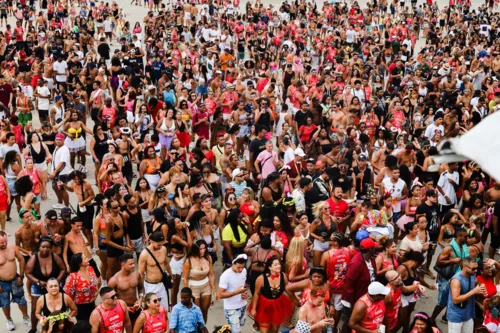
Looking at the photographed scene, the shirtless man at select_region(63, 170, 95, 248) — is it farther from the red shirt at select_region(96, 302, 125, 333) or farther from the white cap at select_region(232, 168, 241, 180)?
the red shirt at select_region(96, 302, 125, 333)

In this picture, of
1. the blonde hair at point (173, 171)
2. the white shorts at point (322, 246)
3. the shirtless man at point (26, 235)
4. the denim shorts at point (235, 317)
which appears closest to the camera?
the denim shorts at point (235, 317)

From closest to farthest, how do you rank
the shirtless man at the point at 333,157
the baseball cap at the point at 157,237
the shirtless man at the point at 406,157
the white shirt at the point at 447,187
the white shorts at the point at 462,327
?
the white shorts at the point at 462,327 → the baseball cap at the point at 157,237 → the white shirt at the point at 447,187 → the shirtless man at the point at 333,157 → the shirtless man at the point at 406,157

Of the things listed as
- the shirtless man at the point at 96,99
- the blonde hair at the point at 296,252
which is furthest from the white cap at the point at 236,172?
the shirtless man at the point at 96,99

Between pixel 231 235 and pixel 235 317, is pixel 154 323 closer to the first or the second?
pixel 235 317

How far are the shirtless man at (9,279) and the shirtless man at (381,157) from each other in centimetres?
596

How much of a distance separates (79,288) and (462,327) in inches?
168

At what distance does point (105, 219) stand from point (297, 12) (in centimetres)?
2403

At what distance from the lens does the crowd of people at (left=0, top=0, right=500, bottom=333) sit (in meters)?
7.63

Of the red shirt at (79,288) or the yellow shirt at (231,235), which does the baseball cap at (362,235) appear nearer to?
the yellow shirt at (231,235)

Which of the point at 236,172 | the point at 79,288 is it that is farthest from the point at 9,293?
the point at 236,172

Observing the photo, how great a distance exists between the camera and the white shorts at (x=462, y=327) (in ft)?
25.4

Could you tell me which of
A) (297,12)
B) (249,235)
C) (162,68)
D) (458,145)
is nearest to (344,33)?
(297,12)

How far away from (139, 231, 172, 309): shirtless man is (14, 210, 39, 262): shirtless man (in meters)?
1.60

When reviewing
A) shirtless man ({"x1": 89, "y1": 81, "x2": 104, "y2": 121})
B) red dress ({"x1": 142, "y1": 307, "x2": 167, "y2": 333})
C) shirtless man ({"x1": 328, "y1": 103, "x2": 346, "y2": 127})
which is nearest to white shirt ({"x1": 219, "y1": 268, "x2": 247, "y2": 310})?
red dress ({"x1": 142, "y1": 307, "x2": 167, "y2": 333})
